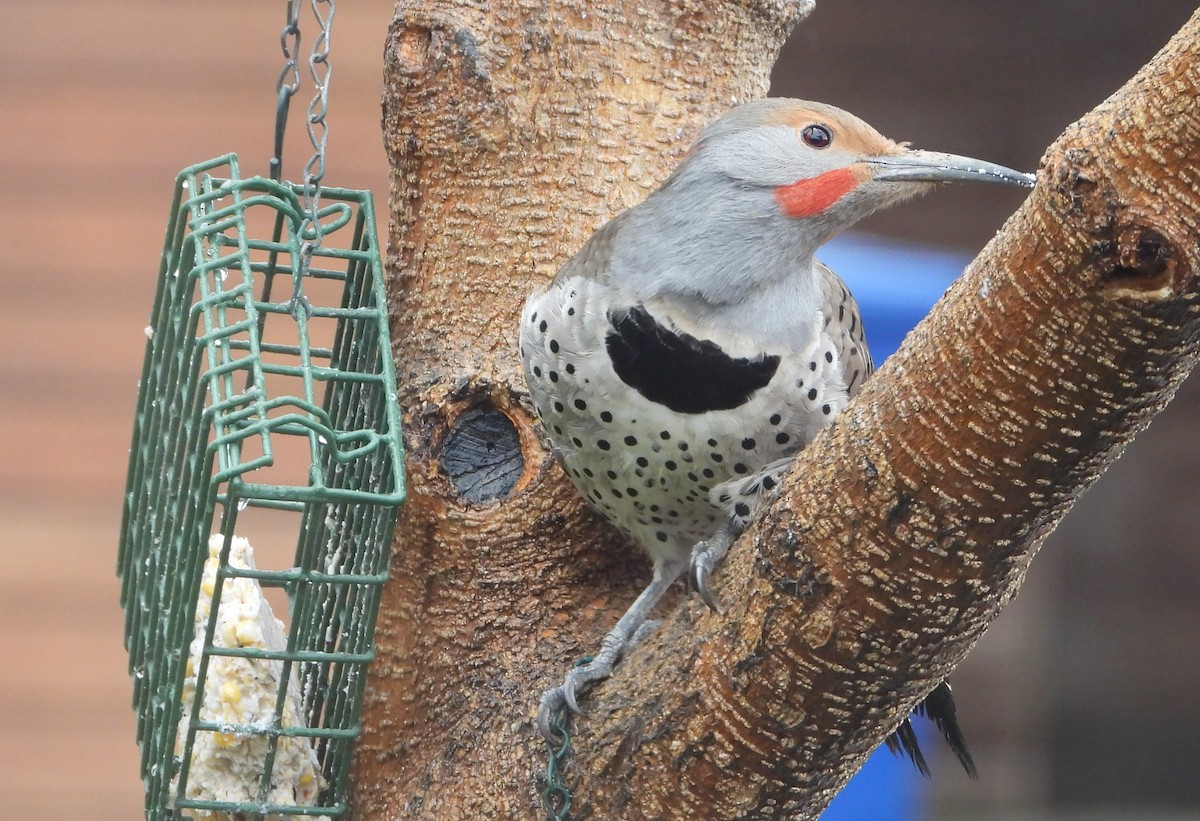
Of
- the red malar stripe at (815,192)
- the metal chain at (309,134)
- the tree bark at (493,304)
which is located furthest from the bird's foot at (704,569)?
the metal chain at (309,134)

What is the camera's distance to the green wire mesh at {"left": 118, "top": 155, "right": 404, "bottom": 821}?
2.00 meters

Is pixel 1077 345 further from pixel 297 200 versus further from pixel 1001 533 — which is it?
pixel 297 200

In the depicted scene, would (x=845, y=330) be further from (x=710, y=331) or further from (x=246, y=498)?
(x=246, y=498)

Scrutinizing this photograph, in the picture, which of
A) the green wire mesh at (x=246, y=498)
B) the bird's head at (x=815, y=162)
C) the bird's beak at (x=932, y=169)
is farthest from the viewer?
the bird's head at (x=815, y=162)

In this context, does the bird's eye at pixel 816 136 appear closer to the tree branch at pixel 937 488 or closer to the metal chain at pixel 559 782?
the tree branch at pixel 937 488

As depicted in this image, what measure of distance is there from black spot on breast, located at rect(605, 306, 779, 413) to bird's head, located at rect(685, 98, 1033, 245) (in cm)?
26

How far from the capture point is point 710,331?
237 cm

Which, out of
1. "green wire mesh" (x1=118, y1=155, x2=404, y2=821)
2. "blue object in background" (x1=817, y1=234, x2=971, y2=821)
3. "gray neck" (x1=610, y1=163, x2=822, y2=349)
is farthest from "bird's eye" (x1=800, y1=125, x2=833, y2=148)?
"blue object in background" (x1=817, y1=234, x2=971, y2=821)

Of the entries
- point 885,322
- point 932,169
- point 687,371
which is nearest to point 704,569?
point 687,371

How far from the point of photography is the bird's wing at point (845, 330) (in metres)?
2.48

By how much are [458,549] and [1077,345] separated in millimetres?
1247

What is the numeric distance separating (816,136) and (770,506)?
0.84 m

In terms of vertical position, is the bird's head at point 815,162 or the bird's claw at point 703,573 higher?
the bird's head at point 815,162

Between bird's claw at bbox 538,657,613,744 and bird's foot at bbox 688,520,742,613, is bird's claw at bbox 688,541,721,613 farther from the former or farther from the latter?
bird's claw at bbox 538,657,613,744
